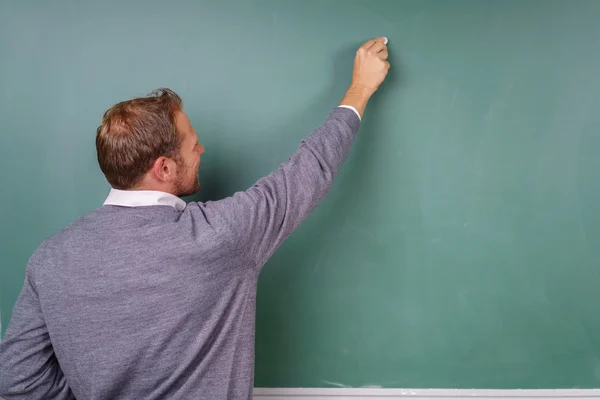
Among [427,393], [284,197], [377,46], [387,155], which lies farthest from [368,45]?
[427,393]

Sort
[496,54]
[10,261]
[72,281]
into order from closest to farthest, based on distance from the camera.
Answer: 1. [72,281]
2. [496,54]
3. [10,261]

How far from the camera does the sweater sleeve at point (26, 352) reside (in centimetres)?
100

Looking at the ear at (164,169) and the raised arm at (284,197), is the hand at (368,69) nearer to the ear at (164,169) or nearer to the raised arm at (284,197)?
the raised arm at (284,197)

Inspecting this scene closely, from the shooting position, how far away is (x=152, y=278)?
928 millimetres


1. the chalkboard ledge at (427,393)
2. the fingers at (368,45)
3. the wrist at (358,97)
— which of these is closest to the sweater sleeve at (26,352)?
the chalkboard ledge at (427,393)

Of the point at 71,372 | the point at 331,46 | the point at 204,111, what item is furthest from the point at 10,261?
the point at 331,46

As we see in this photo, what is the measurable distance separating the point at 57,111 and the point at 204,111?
0.42 m

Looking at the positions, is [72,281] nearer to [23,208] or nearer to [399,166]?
[23,208]

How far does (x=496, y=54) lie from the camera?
1322 millimetres

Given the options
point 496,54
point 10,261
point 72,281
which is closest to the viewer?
point 72,281

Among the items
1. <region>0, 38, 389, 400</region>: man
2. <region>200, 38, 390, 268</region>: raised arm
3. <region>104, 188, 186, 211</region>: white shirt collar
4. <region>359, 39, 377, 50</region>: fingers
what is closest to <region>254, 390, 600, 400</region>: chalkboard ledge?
<region>0, 38, 389, 400</region>: man

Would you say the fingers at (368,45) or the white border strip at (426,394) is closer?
the fingers at (368,45)

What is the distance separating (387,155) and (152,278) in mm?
739

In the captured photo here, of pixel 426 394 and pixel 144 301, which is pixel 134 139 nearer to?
pixel 144 301
